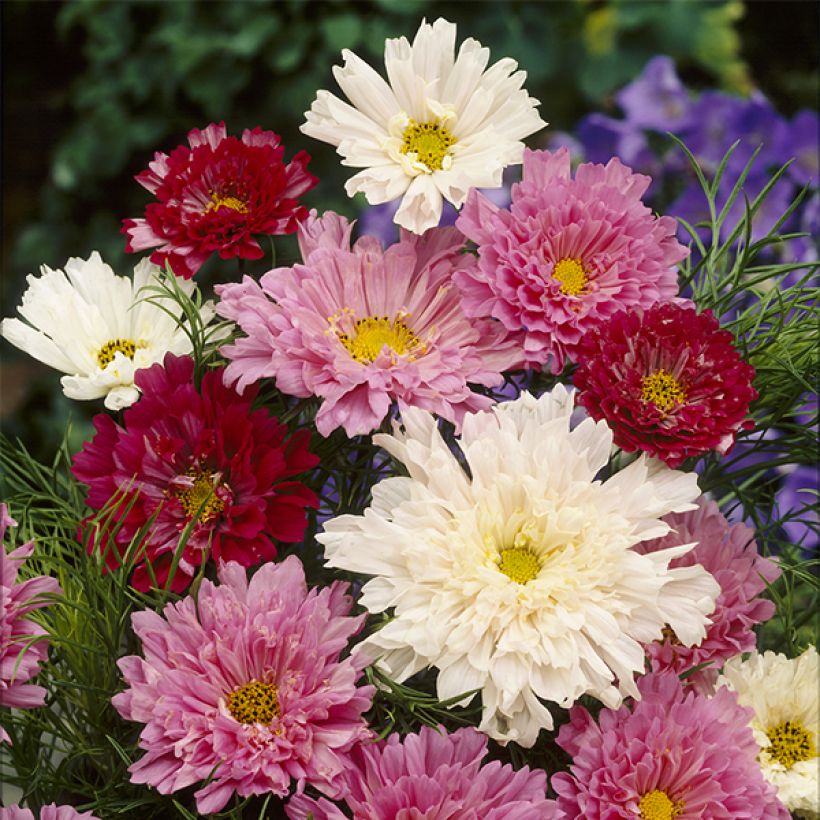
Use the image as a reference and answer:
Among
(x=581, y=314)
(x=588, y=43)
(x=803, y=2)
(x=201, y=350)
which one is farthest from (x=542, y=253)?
(x=803, y=2)

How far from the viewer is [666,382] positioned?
42cm

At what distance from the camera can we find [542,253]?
1.41ft

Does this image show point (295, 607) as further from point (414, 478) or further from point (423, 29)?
point (423, 29)

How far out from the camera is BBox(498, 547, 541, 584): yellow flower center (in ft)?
1.34

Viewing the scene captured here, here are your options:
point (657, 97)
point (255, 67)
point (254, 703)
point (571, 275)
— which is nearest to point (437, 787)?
point (254, 703)

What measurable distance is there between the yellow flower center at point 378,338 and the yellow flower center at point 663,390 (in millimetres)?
81

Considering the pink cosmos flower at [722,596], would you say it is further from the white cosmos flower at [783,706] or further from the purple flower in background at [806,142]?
the purple flower in background at [806,142]

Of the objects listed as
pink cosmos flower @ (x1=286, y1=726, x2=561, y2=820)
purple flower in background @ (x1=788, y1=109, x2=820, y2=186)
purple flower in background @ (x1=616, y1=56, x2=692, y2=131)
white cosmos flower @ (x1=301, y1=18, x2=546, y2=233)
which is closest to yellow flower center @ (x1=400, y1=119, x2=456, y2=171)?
white cosmos flower @ (x1=301, y1=18, x2=546, y2=233)

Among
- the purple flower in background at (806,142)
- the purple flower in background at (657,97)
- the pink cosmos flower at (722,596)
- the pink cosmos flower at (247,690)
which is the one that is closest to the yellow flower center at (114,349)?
the pink cosmos flower at (247,690)

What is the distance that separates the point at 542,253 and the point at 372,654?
156 millimetres

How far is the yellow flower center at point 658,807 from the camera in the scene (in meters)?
0.41

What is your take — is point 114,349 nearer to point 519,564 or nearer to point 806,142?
point 519,564

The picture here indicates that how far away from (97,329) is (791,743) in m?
0.31

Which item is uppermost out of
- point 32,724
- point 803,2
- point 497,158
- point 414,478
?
point 803,2
